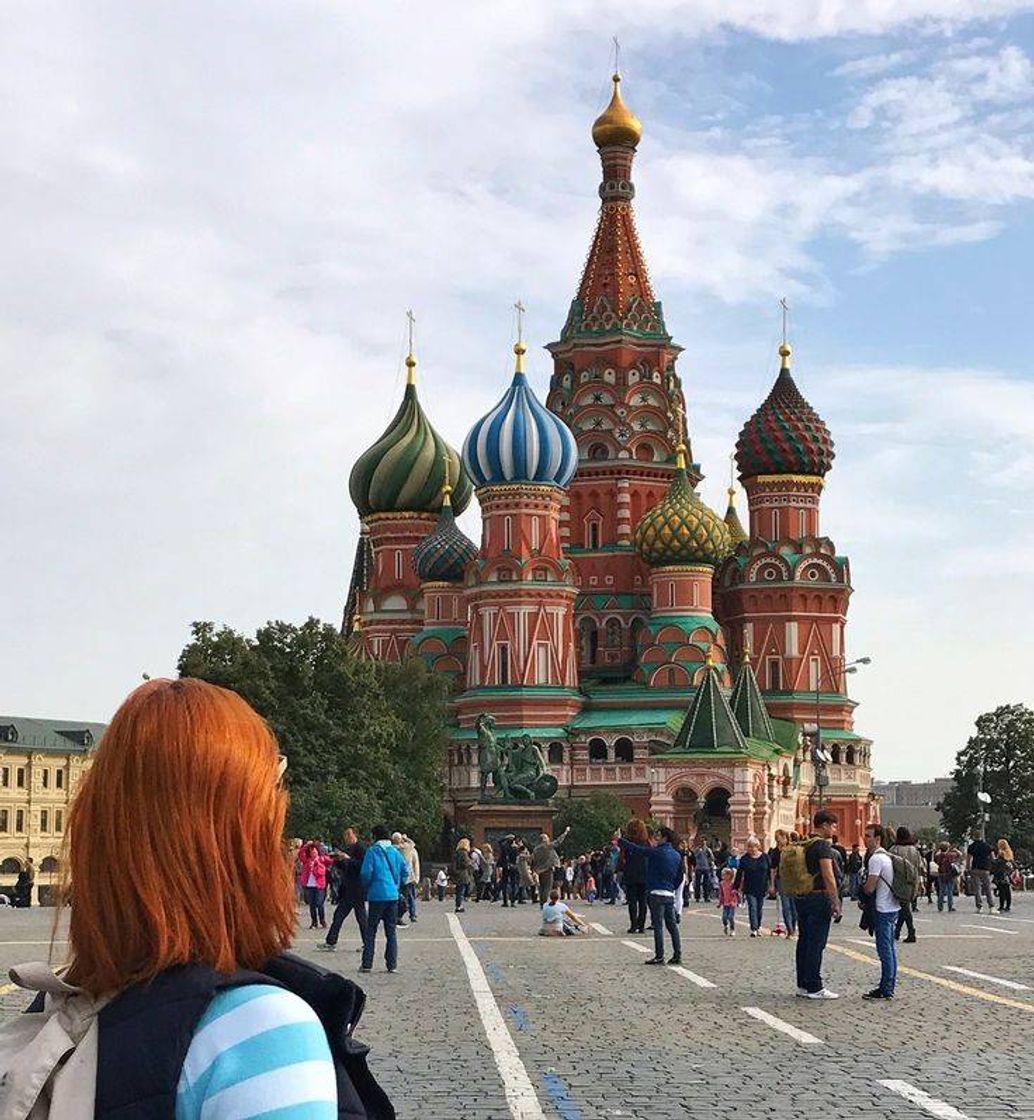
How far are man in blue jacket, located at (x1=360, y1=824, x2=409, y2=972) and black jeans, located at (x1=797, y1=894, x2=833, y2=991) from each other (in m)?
4.52

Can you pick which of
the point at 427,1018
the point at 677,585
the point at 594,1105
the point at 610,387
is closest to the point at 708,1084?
the point at 594,1105

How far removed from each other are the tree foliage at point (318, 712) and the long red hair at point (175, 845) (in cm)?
5646

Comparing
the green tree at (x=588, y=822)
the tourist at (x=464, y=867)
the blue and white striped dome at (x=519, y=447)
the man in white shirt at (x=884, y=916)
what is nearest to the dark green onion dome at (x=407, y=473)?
the blue and white striped dome at (x=519, y=447)

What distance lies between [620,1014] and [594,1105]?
5237 mm

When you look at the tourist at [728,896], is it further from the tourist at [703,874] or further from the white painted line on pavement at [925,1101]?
the white painted line on pavement at [925,1101]

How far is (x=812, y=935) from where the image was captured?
16.7 meters

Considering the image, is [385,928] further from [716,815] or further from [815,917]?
[716,815]

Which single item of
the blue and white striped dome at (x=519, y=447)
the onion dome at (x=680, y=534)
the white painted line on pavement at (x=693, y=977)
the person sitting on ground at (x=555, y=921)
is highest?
the blue and white striped dome at (x=519, y=447)

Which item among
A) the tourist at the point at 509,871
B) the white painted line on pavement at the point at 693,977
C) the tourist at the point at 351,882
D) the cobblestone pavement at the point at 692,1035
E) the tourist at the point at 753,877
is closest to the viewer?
the cobblestone pavement at the point at 692,1035

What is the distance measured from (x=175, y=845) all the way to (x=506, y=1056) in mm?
10211

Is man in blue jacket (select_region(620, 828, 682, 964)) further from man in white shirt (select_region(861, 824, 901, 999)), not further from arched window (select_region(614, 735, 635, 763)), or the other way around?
arched window (select_region(614, 735, 635, 763))

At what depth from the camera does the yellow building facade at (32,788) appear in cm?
11331

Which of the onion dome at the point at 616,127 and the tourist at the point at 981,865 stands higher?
the onion dome at the point at 616,127

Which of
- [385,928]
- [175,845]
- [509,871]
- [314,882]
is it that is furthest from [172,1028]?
[509,871]
